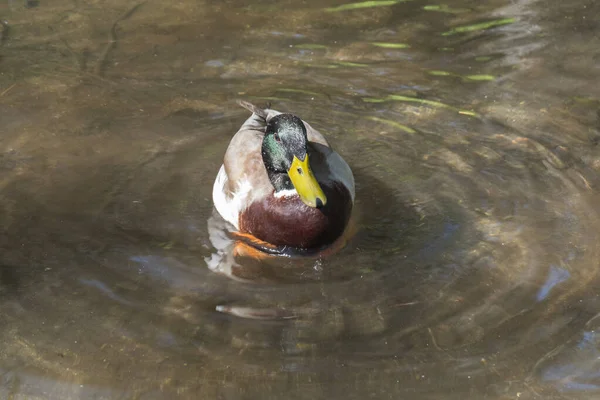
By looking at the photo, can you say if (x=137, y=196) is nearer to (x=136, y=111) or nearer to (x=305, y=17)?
(x=136, y=111)

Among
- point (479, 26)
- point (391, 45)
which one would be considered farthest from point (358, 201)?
point (479, 26)

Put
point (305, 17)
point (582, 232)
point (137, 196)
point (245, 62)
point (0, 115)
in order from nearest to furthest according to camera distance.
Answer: point (582, 232) → point (137, 196) → point (0, 115) → point (245, 62) → point (305, 17)

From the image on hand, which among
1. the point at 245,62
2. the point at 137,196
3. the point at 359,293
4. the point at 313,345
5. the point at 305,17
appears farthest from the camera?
the point at 305,17

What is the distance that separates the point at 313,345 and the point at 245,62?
3573mm

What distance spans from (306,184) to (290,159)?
0.20 metres

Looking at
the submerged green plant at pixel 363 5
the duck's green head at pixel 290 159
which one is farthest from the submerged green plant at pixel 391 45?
the duck's green head at pixel 290 159

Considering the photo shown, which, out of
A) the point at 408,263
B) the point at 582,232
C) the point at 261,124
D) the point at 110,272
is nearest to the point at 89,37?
the point at 261,124

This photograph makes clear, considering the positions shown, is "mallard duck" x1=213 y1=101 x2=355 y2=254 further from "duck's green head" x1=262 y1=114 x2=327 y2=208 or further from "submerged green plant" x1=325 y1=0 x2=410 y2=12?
"submerged green plant" x1=325 y1=0 x2=410 y2=12

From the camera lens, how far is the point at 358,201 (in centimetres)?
573

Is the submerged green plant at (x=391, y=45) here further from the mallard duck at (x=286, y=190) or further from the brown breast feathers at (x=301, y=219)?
the brown breast feathers at (x=301, y=219)

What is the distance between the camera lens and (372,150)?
20.2 ft

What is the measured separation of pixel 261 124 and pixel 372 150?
783mm

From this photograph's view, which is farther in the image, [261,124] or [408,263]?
[261,124]

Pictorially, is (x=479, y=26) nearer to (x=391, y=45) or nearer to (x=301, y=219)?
(x=391, y=45)
